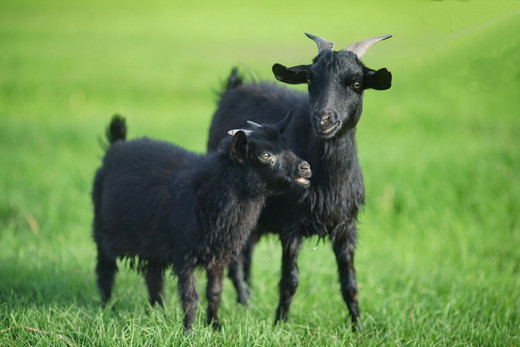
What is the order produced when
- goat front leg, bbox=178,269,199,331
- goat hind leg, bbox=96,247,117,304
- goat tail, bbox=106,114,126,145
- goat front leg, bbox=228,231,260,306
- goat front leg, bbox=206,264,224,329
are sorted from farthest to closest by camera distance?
goat front leg, bbox=228,231,260,306, goat tail, bbox=106,114,126,145, goat hind leg, bbox=96,247,117,304, goat front leg, bbox=206,264,224,329, goat front leg, bbox=178,269,199,331

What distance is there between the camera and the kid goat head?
4492 mm

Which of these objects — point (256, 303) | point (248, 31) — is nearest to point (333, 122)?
point (256, 303)

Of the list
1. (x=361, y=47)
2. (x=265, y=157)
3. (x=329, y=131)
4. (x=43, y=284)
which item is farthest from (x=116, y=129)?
(x=361, y=47)

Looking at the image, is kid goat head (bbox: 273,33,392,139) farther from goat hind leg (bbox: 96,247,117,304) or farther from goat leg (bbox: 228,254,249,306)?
goat hind leg (bbox: 96,247,117,304)

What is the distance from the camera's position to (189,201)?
497 cm

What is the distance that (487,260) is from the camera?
7.79 m

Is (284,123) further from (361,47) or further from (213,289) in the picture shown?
(213,289)

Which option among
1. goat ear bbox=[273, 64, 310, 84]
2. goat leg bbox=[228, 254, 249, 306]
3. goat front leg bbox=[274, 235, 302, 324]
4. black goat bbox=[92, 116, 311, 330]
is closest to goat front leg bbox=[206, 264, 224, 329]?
black goat bbox=[92, 116, 311, 330]

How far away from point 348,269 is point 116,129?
246 centimetres

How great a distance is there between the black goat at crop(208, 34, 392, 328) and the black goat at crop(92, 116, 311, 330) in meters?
0.33

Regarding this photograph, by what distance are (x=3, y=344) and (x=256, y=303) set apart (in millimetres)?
2480

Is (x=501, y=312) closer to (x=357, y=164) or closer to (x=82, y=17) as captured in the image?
(x=357, y=164)

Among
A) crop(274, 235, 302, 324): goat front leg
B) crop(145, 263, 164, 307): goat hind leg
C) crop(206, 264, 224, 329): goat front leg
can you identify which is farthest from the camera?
crop(145, 263, 164, 307): goat hind leg

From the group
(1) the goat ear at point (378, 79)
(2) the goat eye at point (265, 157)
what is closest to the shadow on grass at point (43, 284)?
(2) the goat eye at point (265, 157)
